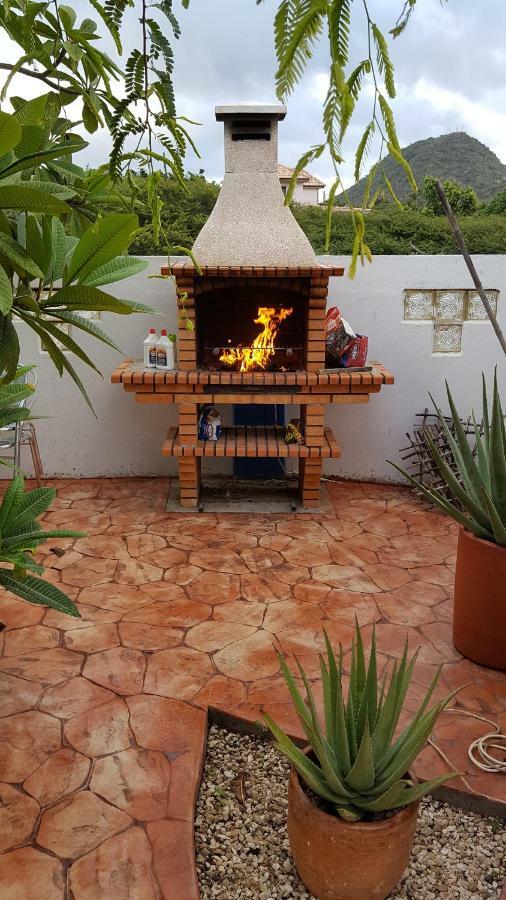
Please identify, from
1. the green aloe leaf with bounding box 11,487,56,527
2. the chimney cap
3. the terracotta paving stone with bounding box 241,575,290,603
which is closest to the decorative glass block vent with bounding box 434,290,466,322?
the chimney cap

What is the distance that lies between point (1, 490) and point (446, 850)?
3.79 metres

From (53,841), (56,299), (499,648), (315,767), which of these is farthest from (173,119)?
(499,648)

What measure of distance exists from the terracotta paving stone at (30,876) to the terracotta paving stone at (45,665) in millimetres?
779

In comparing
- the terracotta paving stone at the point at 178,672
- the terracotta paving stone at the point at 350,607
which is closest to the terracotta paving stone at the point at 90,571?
the terracotta paving stone at the point at 178,672

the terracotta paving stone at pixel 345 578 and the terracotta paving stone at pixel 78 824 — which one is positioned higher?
the terracotta paving stone at pixel 345 578

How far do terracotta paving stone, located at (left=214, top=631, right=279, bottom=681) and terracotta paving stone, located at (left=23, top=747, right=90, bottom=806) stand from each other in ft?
2.24

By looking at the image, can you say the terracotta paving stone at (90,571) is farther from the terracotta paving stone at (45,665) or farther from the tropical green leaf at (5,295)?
the tropical green leaf at (5,295)

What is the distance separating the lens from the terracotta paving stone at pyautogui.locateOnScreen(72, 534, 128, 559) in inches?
145

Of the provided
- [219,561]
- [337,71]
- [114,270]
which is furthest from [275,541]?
[337,71]

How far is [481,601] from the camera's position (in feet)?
8.51

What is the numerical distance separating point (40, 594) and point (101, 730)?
23.6 inches

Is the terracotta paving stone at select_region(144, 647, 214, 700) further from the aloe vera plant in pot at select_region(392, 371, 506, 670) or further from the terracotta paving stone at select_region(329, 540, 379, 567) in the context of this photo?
the terracotta paving stone at select_region(329, 540, 379, 567)

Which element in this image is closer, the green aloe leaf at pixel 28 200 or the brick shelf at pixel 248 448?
the green aloe leaf at pixel 28 200

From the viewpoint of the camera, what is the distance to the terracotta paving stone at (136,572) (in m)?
3.39
